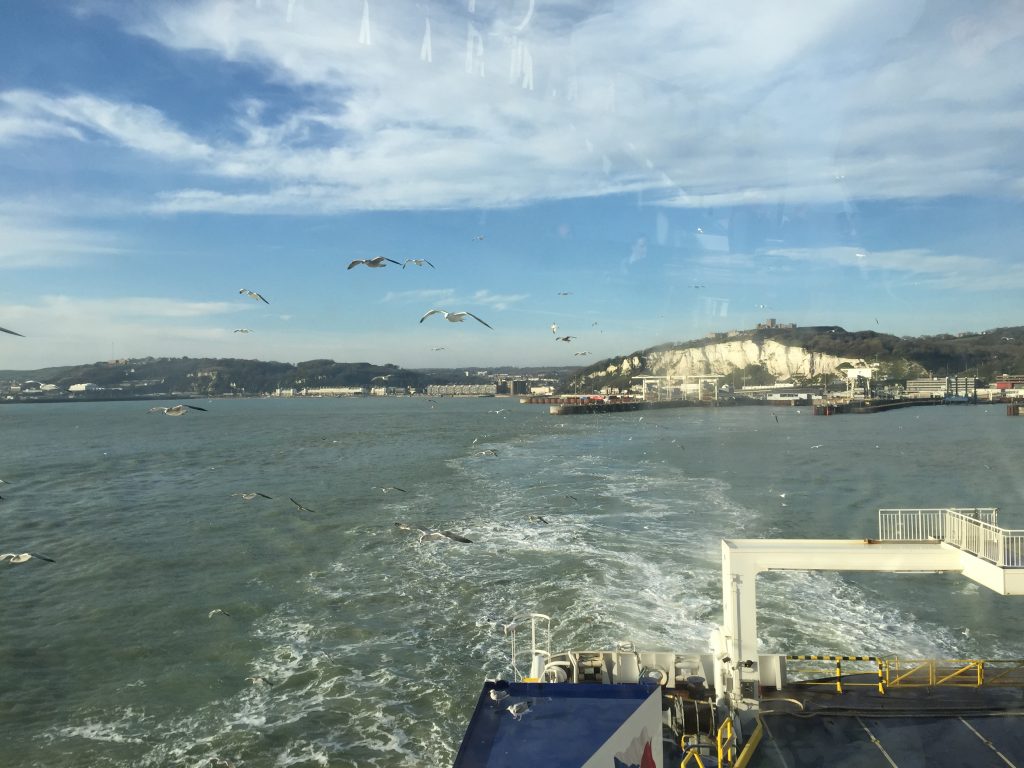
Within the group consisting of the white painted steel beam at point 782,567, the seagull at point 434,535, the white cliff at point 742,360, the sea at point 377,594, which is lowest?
the sea at point 377,594

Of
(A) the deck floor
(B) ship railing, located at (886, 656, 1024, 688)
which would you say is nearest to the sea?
(B) ship railing, located at (886, 656, 1024, 688)

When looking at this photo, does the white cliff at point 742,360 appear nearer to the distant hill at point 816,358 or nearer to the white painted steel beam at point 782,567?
the distant hill at point 816,358

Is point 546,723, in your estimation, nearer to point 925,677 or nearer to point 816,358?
point 925,677

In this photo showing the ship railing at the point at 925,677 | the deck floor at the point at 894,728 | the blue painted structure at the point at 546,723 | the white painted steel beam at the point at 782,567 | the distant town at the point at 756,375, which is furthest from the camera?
the distant town at the point at 756,375

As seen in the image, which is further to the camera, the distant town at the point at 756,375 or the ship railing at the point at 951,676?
the distant town at the point at 756,375

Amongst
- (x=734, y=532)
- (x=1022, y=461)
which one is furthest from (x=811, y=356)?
(x=734, y=532)

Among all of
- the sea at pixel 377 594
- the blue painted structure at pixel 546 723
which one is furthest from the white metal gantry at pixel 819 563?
the sea at pixel 377 594

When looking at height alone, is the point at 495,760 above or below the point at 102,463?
above

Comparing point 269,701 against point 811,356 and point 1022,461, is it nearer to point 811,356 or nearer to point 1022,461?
point 1022,461

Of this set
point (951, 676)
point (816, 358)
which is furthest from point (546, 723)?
point (816, 358)
